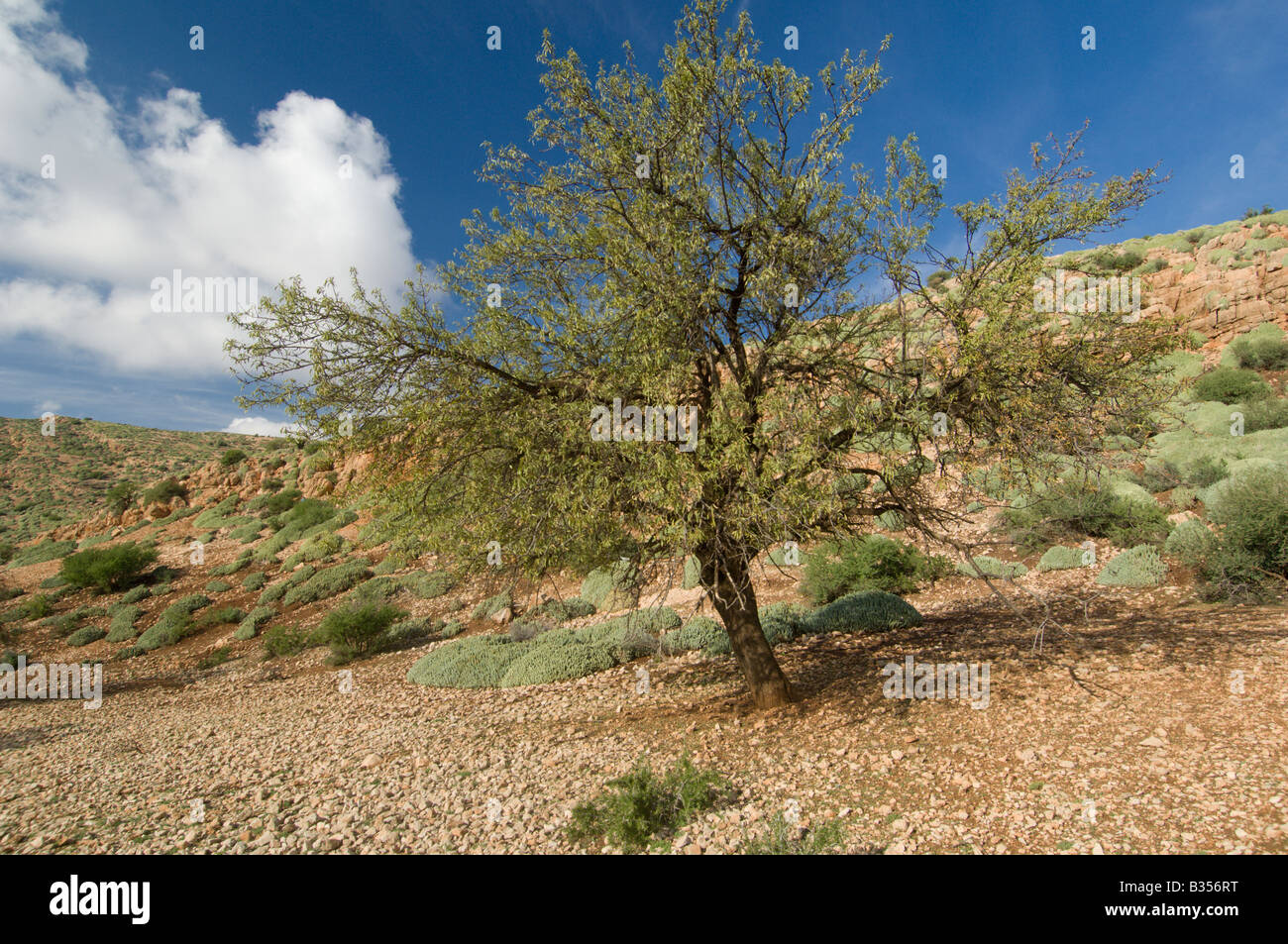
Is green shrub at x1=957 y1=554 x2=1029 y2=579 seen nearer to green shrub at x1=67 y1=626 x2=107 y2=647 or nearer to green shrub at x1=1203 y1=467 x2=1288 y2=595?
green shrub at x1=1203 y1=467 x2=1288 y2=595

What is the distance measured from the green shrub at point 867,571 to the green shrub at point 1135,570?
298 centimetres

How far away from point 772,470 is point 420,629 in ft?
46.2

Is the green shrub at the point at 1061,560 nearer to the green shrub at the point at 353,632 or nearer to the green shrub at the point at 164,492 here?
the green shrub at the point at 353,632

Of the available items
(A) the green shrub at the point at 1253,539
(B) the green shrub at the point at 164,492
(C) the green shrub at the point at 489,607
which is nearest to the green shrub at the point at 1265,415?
(A) the green shrub at the point at 1253,539

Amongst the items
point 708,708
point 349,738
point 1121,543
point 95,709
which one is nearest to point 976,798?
point 708,708

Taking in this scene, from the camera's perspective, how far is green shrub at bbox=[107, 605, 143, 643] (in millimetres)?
19547

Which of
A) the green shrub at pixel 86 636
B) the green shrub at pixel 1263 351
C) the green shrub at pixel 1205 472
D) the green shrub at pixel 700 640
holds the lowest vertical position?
the green shrub at pixel 86 636

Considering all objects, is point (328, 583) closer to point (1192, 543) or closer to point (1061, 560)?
point (1061, 560)

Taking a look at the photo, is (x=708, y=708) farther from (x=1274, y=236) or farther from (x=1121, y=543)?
(x=1274, y=236)

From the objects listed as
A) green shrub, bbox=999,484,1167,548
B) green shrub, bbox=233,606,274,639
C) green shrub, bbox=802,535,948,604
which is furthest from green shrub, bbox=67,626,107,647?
green shrub, bbox=999,484,1167,548

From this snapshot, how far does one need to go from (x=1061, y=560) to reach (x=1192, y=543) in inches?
96.3

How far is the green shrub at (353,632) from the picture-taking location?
14852mm

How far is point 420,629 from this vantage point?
54.3 feet
